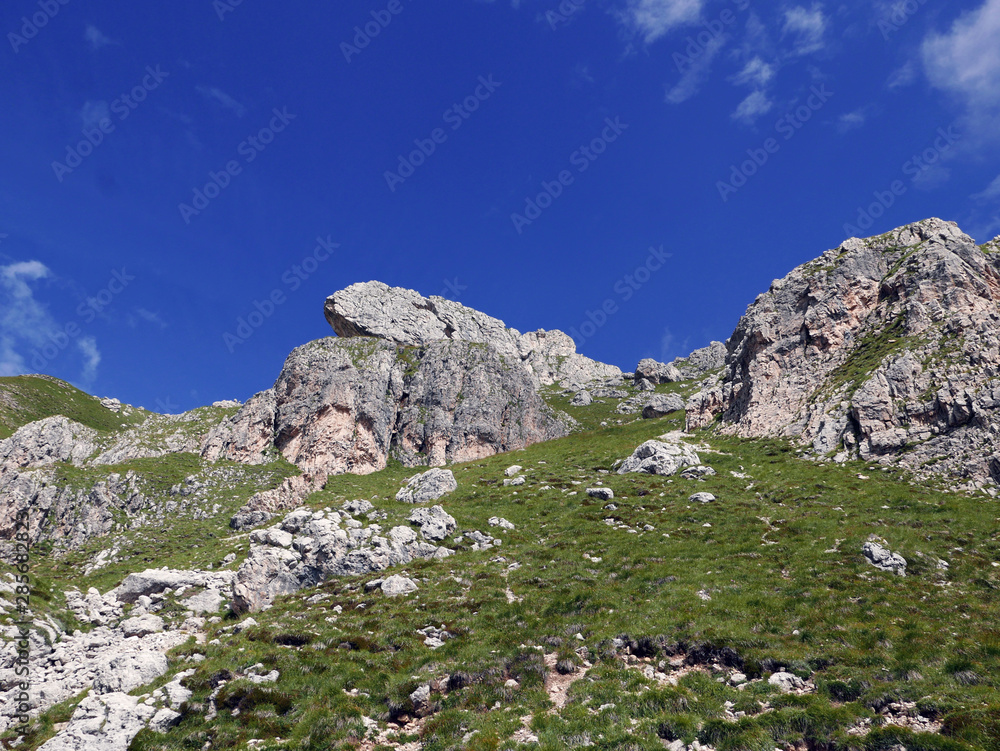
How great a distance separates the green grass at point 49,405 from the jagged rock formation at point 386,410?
82756mm

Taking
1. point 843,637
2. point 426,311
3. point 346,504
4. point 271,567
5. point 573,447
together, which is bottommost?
point 843,637

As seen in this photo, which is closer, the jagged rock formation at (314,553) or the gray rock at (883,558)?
the gray rock at (883,558)

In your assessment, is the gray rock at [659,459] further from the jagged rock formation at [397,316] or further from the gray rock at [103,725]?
the jagged rock formation at [397,316]

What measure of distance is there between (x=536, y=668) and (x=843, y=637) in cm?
1156

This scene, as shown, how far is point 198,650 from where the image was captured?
68.1ft

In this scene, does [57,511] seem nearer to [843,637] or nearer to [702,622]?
[702,622]

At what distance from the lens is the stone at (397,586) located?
88.0 feet

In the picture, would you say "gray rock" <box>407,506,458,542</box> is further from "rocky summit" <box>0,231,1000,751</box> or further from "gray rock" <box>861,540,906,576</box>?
"gray rock" <box>861,540,906,576</box>

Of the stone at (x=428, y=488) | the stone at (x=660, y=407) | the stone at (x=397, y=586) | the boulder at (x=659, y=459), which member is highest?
the stone at (x=660, y=407)

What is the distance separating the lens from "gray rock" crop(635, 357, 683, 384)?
176 m

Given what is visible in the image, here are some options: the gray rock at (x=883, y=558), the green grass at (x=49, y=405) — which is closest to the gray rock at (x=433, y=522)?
the gray rock at (x=883, y=558)

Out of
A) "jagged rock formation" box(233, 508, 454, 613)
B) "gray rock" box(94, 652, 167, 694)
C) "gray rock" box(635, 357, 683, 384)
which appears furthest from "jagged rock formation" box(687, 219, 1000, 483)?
"gray rock" box(635, 357, 683, 384)

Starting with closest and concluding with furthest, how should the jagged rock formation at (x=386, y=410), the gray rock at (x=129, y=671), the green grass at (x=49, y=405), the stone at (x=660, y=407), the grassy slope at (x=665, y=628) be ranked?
the grassy slope at (x=665, y=628), the gray rock at (x=129, y=671), the jagged rock formation at (x=386, y=410), the stone at (x=660, y=407), the green grass at (x=49, y=405)

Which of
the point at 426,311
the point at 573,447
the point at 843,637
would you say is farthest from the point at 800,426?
the point at 426,311
